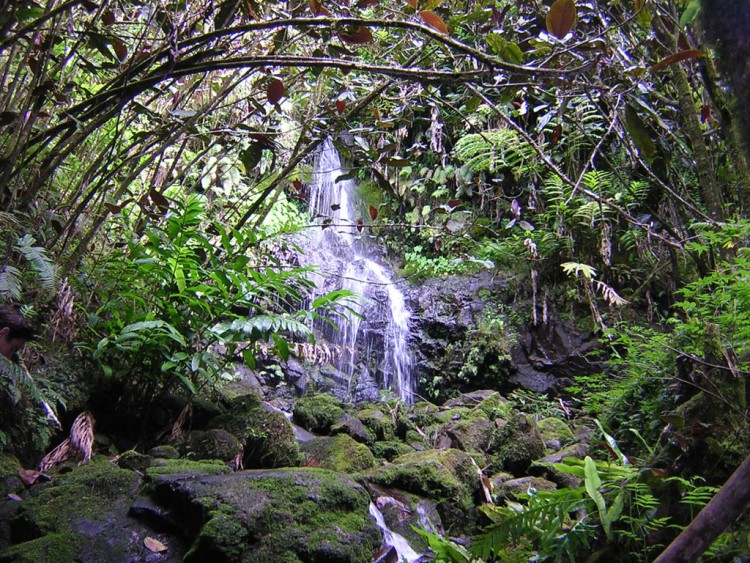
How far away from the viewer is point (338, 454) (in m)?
3.81

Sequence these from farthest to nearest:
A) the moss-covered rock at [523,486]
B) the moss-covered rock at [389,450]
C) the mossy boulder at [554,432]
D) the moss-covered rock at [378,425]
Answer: the mossy boulder at [554,432]
the moss-covered rock at [378,425]
the moss-covered rock at [389,450]
the moss-covered rock at [523,486]

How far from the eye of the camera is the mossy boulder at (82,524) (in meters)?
1.90

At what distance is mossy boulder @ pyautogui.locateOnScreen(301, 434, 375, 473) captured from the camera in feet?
12.0

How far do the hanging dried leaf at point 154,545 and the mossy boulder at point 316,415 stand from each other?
2476mm

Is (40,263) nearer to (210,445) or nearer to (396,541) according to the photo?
(210,445)

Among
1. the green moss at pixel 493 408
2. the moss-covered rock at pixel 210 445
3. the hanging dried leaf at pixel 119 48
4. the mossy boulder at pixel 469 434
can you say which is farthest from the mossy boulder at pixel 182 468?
the green moss at pixel 493 408

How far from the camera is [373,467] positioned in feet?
12.6

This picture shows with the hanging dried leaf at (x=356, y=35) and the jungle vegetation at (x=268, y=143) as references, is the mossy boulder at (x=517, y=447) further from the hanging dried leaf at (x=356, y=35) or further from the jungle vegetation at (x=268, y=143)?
the hanging dried leaf at (x=356, y=35)

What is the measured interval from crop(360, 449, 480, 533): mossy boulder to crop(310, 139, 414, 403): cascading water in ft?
11.9

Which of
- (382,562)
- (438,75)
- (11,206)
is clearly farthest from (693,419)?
(11,206)

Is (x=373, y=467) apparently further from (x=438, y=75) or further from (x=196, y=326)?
(x=438, y=75)

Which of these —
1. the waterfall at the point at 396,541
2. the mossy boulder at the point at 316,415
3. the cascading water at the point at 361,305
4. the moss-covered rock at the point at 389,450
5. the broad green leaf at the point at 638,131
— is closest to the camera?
the broad green leaf at the point at 638,131

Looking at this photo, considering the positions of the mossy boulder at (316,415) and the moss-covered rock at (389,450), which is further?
the mossy boulder at (316,415)

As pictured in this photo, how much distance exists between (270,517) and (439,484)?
1.67 metres
